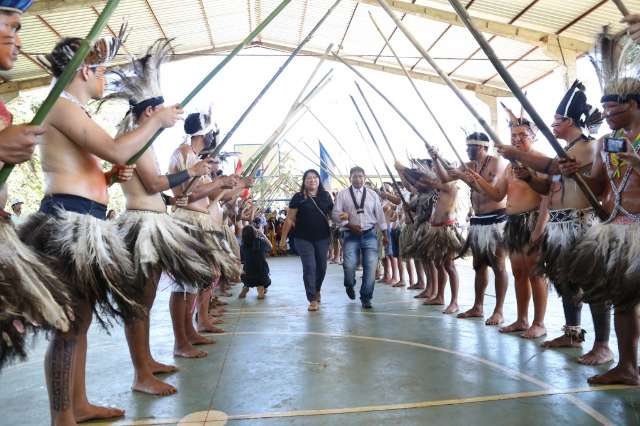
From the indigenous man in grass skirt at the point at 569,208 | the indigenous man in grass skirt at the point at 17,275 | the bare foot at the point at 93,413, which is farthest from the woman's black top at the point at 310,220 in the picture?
the indigenous man in grass skirt at the point at 17,275

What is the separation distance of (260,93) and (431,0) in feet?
28.7

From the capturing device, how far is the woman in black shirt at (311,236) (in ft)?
21.4

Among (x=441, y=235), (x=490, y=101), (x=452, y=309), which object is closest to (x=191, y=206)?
(x=452, y=309)

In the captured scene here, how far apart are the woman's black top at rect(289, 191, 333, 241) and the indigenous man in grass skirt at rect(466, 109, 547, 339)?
235 cm

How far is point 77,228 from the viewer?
2.33 meters

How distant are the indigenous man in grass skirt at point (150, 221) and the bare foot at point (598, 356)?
251cm

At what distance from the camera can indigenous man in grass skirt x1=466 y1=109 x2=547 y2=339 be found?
4484mm

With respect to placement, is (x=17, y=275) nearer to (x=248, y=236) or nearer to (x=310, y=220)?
(x=310, y=220)

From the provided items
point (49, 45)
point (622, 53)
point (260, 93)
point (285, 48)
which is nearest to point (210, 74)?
point (260, 93)

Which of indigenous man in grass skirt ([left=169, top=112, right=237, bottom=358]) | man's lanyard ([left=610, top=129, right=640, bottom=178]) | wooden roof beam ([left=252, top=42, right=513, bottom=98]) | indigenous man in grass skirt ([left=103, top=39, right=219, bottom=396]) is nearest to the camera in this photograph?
indigenous man in grass skirt ([left=103, top=39, right=219, bottom=396])

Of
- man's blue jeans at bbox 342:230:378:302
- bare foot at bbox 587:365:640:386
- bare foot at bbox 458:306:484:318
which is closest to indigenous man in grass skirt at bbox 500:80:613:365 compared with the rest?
bare foot at bbox 587:365:640:386

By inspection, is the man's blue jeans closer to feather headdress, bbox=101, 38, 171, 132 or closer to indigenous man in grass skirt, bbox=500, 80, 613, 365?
indigenous man in grass skirt, bbox=500, 80, 613, 365

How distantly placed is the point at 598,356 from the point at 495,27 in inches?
384

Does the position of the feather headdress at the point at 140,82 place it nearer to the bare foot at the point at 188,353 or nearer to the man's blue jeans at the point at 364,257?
the bare foot at the point at 188,353
